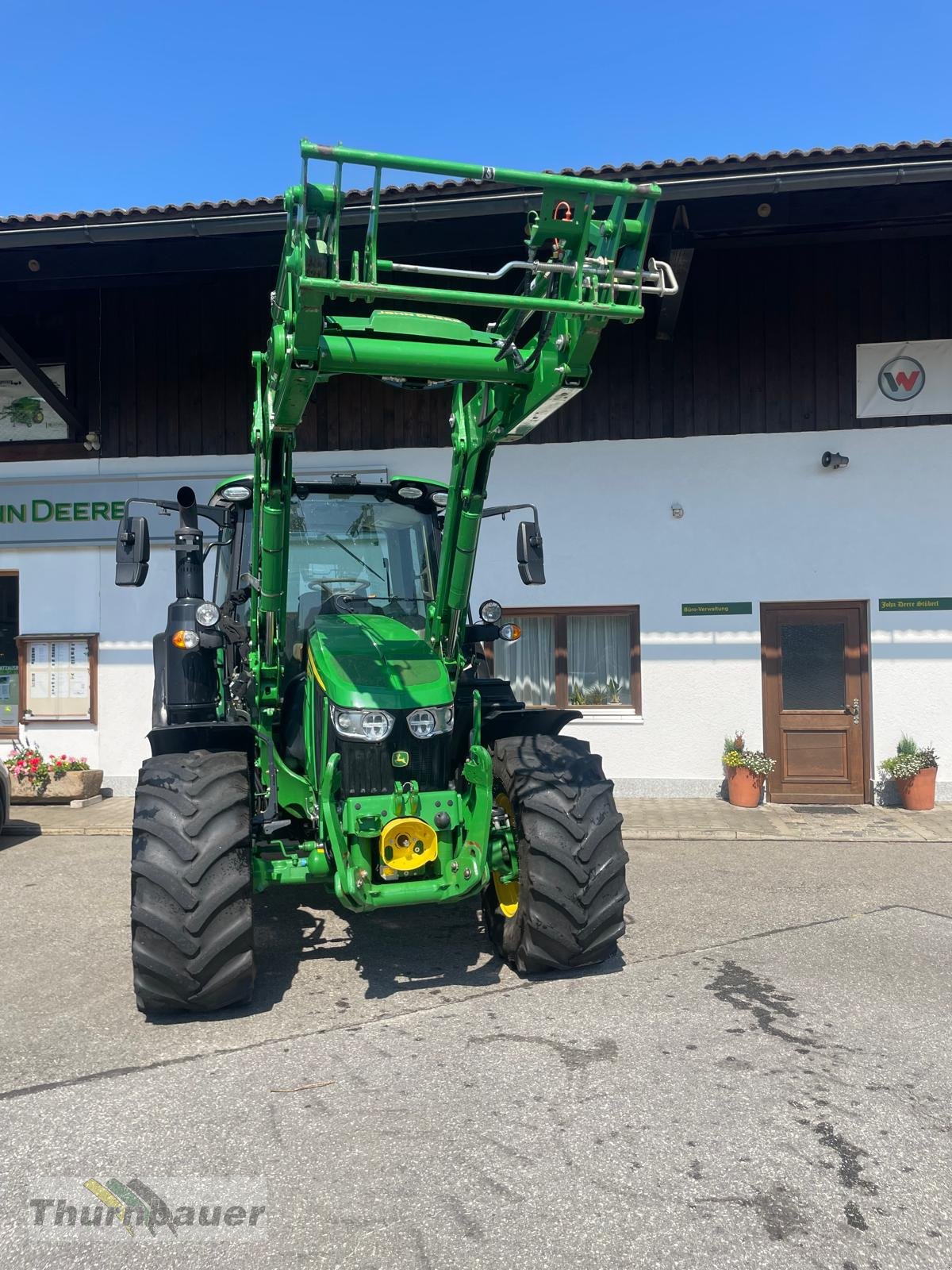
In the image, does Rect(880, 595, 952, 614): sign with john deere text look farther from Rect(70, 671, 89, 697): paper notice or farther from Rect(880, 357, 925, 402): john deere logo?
Rect(70, 671, 89, 697): paper notice

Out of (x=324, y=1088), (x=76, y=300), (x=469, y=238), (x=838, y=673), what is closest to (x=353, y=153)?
(x=324, y=1088)

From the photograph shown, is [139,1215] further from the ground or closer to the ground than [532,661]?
closer to the ground

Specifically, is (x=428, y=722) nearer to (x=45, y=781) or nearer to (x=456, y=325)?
(x=456, y=325)

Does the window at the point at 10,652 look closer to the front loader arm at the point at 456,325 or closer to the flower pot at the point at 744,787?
the front loader arm at the point at 456,325

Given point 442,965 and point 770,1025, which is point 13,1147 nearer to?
point 442,965

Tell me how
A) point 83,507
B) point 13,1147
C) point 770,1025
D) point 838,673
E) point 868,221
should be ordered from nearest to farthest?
point 13,1147 → point 770,1025 → point 868,221 → point 838,673 → point 83,507

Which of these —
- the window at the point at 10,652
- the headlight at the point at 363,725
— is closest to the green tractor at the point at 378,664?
the headlight at the point at 363,725

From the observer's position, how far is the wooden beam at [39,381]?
387 inches

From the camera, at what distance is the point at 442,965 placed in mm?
4758

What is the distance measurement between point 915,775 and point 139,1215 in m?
8.50

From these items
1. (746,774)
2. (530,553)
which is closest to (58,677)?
(530,553)

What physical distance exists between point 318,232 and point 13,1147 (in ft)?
10.8

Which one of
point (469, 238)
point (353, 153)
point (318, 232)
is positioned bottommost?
point (318, 232)

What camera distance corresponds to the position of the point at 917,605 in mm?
9531
